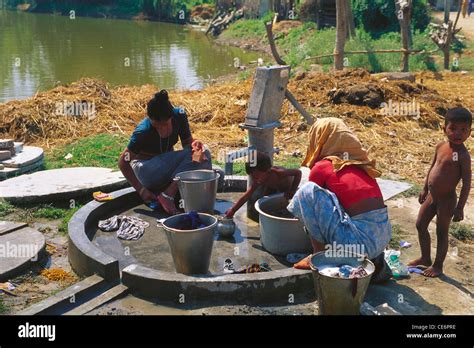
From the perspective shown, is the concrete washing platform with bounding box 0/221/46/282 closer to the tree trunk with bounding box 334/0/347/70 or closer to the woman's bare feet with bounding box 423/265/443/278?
the woman's bare feet with bounding box 423/265/443/278

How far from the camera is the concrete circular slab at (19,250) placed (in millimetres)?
4621

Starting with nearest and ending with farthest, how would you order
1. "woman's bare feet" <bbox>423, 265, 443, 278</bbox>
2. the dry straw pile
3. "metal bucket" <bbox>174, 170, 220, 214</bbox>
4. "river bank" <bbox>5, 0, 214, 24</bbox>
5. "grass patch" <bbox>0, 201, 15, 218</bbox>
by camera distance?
1. "woman's bare feet" <bbox>423, 265, 443, 278</bbox>
2. "metal bucket" <bbox>174, 170, 220, 214</bbox>
3. "grass patch" <bbox>0, 201, 15, 218</bbox>
4. the dry straw pile
5. "river bank" <bbox>5, 0, 214, 24</bbox>

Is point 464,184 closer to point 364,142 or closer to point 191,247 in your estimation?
point 191,247

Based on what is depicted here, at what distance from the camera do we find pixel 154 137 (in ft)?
18.7

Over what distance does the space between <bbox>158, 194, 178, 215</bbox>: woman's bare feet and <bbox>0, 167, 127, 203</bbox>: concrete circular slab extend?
1050 millimetres

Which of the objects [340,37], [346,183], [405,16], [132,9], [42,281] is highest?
[132,9]

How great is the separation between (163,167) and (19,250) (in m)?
1.48

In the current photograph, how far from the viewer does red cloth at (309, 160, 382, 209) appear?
4.18 metres

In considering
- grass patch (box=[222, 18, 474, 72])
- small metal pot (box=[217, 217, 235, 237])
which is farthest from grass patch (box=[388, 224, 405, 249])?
grass patch (box=[222, 18, 474, 72])

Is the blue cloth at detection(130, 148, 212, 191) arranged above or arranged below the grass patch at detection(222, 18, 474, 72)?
below

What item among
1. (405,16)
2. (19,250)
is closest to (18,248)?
(19,250)

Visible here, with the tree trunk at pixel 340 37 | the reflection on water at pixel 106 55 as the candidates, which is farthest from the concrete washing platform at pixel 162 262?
the reflection on water at pixel 106 55

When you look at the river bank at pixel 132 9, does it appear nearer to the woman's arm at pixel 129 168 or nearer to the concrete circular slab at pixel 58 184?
the concrete circular slab at pixel 58 184

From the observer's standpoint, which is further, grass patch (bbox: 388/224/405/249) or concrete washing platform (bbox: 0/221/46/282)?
grass patch (bbox: 388/224/405/249)
